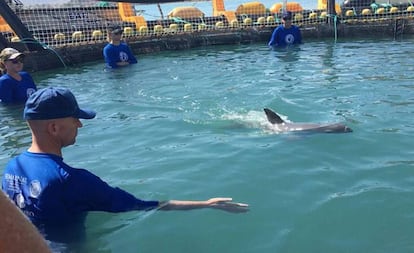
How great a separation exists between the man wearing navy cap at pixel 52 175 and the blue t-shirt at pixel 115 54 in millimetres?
9703

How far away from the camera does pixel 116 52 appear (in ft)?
42.1

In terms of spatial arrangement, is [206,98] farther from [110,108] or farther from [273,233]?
[273,233]

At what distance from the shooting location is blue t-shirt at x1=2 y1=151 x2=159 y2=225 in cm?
316

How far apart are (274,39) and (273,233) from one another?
11.8m

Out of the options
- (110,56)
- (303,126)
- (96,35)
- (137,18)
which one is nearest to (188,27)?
(137,18)

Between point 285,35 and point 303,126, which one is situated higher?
point 285,35

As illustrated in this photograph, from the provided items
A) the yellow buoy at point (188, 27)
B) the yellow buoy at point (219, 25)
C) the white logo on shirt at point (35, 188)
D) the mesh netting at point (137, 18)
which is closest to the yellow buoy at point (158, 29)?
the mesh netting at point (137, 18)

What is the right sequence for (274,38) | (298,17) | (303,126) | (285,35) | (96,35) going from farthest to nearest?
(298,17), (96,35), (285,35), (274,38), (303,126)

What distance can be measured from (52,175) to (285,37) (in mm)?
13130

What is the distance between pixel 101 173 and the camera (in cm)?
574

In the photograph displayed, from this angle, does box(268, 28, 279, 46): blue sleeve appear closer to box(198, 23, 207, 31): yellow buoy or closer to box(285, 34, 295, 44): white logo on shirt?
box(285, 34, 295, 44): white logo on shirt

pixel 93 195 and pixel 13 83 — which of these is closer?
pixel 93 195

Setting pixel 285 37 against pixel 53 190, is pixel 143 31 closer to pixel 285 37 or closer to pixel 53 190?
pixel 285 37

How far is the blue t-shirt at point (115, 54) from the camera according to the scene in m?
12.7
